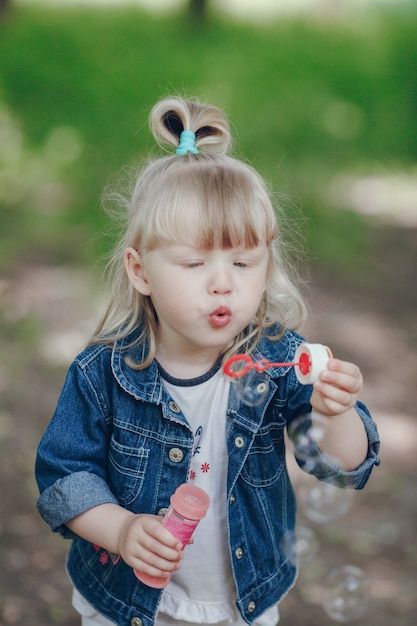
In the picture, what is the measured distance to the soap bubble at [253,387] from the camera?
1.77m

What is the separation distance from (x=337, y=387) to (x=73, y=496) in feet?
1.78

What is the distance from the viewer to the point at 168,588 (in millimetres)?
1928

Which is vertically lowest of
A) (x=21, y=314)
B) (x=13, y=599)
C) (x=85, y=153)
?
(x=13, y=599)

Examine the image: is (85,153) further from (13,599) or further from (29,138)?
(13,599)

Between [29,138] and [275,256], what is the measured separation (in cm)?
500

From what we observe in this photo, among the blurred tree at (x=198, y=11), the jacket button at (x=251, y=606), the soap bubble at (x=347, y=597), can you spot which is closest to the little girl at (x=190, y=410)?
the jacket button at (x=251, y=606)

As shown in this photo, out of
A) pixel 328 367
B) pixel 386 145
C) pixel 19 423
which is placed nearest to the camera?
pixel 328 367

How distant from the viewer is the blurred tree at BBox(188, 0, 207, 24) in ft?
29.5

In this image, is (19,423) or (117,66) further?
(117,66)

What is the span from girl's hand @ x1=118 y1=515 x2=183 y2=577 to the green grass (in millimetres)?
3617

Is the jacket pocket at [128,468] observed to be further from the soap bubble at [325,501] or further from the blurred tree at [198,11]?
the blurred tree at [198,11]

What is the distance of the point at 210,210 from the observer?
5.51ft

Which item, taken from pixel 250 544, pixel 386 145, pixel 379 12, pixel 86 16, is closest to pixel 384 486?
pixel 250 544

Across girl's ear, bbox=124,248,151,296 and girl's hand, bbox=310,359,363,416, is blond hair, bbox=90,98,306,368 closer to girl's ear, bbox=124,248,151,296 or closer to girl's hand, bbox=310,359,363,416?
girl's ear, bbox=124,248,151,296
